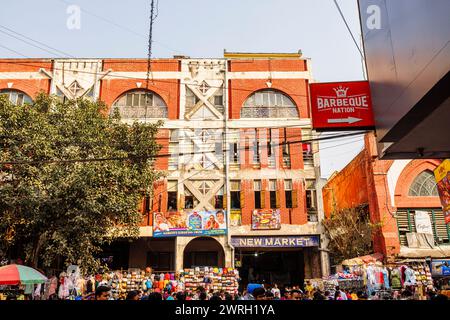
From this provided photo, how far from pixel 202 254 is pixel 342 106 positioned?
19.0 metres

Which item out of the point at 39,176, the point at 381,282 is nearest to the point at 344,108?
the point at 381,282

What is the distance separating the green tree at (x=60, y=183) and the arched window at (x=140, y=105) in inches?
309

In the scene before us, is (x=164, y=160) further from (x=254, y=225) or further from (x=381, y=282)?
(x=381, y=282)

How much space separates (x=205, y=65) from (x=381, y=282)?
1836 cm

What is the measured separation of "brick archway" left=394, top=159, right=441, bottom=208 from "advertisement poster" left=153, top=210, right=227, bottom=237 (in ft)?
35.6

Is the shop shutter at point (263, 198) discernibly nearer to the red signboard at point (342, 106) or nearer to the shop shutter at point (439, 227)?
the shop shutter at point (439, 227)

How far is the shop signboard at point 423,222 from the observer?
925 inches

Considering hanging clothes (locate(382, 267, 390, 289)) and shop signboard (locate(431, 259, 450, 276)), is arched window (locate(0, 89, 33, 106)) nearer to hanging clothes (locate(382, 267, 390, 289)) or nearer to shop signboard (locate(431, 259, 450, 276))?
hanging clothes (locate(382, 267, 390, 289))

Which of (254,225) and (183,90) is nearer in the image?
(254,225)

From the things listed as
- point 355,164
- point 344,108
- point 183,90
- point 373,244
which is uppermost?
point 183,90

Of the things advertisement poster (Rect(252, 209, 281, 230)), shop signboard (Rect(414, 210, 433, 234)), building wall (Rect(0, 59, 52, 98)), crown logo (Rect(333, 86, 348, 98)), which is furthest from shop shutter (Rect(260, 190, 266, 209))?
building wall (Rect(0, 59, 52, 98))

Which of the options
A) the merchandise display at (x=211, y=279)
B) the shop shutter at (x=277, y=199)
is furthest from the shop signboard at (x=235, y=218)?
the merchandise display at (x=211, y=279)

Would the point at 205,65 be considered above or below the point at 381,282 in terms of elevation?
above

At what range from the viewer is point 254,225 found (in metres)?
25.0
